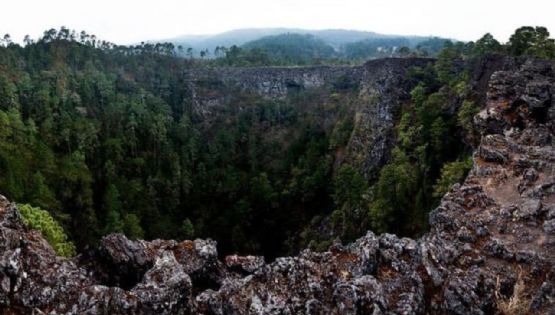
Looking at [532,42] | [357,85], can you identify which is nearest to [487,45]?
[532,42]

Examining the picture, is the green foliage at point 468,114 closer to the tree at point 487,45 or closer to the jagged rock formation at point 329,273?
the tree at point 487,45

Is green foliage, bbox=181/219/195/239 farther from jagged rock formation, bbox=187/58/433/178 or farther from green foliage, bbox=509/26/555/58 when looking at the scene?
green foliage, bbox=509/26/555/58

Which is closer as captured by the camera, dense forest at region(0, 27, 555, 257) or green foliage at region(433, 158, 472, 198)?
green foliage at region(433, 158, 472, 198)

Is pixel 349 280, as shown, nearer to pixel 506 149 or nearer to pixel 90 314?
pixel 90 314

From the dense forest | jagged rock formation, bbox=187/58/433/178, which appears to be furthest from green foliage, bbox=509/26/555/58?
jagged rock formation, bbox=187/58/433/178

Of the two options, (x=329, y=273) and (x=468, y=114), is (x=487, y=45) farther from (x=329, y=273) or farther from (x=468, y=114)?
(x=329, y=273)

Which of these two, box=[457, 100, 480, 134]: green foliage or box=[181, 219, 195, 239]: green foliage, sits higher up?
box=[457, 100, 480, 134]: green foliage

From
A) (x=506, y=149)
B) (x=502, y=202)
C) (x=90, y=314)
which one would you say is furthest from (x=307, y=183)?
(x=90, y=314)

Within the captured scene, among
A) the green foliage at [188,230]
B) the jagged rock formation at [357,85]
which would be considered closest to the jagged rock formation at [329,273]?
the jagged rock formation at [357,85]
